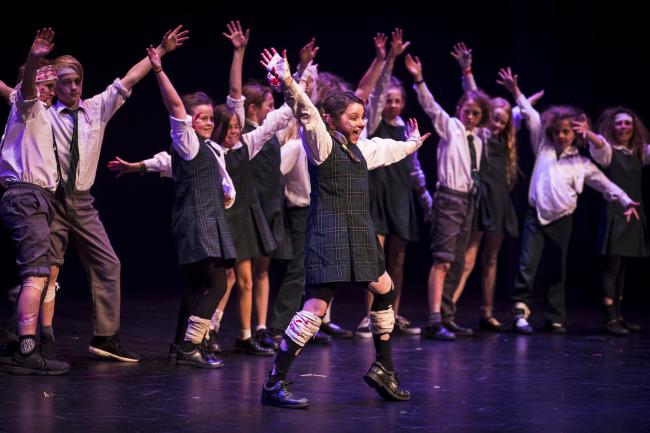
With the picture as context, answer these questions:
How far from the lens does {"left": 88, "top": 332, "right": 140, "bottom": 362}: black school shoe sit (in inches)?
175

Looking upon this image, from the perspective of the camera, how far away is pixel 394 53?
17.5 feet

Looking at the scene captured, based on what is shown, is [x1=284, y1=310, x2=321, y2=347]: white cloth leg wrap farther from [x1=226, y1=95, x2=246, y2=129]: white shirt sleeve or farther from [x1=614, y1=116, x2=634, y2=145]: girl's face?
[x1=614, y1=116, x2=634, y2=145]: girl's face

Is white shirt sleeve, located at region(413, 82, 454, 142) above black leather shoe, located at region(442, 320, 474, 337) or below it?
above

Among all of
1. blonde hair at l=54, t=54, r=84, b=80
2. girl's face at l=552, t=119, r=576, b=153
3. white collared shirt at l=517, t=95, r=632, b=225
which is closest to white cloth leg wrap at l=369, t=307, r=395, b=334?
blonde hair at l=54, t=54, r=84, b=80

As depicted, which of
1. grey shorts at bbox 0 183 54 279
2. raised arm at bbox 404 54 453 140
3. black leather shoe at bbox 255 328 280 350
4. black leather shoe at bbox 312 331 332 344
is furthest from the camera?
raised arm at bbox 404 54 453 140

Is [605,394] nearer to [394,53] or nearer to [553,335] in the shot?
[553,335]

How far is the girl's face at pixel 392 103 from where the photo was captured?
5.57m

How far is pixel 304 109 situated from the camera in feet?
11.2

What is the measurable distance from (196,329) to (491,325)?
7.21 feet

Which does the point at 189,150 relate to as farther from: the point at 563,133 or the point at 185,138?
the point at 563,133

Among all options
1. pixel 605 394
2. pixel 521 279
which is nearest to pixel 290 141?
pixel 521 279

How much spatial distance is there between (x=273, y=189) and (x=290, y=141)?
12.4 inches

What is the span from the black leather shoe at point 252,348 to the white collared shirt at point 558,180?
2045 mm

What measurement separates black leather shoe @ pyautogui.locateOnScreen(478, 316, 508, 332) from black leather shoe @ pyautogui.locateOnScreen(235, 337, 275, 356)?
165 cm
